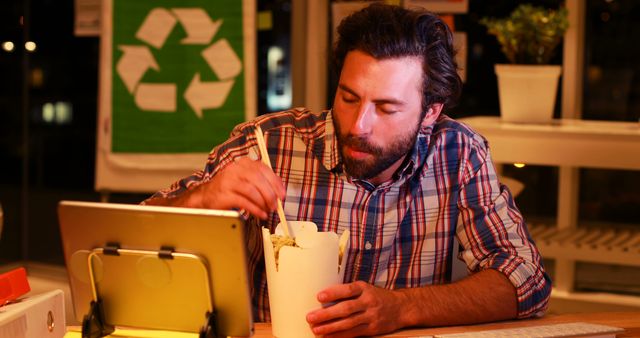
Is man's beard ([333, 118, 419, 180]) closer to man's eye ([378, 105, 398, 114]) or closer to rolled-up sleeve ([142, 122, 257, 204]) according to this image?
man's eye ([378, 105, 398, 114])

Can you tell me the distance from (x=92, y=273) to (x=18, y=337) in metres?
0.16

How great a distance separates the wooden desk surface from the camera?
6.06 ft

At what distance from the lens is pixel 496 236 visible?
7.04ft

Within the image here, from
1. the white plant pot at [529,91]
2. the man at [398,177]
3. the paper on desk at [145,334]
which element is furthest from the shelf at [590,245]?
the paper on desk at [145,334]

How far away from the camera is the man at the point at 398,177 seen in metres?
2.08

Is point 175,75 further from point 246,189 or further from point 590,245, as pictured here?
point 246,189

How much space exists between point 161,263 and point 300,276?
0.26m

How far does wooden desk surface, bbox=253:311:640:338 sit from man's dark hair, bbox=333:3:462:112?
55 centimetres

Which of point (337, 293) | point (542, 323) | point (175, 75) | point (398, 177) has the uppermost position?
point (175, 75)

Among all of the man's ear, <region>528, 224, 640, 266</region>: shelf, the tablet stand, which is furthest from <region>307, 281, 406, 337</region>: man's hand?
<region>528, 224, 640, 266</region>: shelf

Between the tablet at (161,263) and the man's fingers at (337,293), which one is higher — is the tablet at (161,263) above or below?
above

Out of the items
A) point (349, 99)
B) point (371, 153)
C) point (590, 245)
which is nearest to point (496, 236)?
point (371, 153)

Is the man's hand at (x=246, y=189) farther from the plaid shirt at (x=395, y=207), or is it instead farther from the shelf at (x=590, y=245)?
the shelf at (x=590, y=245)

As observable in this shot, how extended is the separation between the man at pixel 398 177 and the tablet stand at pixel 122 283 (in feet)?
1.33
